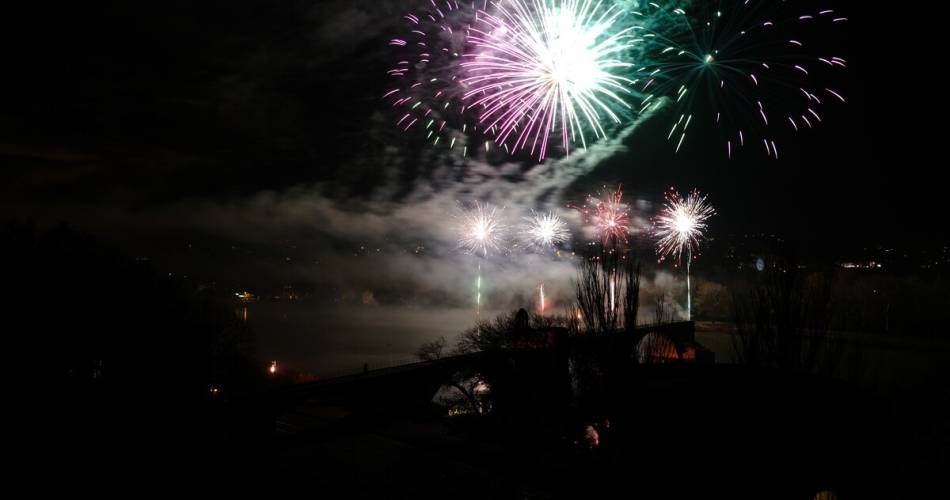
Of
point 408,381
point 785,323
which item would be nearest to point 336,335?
point 408,381

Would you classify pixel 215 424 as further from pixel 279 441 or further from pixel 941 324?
pixel 941 324

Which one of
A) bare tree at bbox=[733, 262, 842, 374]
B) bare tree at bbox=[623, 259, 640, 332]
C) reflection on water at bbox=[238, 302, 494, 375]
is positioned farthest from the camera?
reflection on water at bbox=[238, 302, 494, 375]

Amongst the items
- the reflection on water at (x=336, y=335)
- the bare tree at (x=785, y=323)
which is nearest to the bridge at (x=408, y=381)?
the bare tree at (x=785, y=323)

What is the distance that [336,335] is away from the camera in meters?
133

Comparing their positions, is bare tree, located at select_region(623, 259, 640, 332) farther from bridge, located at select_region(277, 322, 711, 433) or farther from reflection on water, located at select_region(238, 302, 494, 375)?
reflection on water, located at select_region(238, 302, 494, 375)

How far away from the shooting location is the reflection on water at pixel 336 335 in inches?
3669

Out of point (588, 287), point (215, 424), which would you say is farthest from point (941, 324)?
point (215, 424)

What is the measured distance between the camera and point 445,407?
24938 millimetres

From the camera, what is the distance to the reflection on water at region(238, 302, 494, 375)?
306ft

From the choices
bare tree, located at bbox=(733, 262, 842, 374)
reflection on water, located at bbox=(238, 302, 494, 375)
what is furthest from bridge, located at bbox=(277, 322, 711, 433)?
reflection on water, located at bbox=(238, 302, 494, 375)

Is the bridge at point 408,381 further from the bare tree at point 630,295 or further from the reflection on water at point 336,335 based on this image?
the reflection on water at point 336,335

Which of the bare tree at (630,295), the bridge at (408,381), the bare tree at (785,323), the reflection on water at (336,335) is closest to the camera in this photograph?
the bare tree at (785,323)

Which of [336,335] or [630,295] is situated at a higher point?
[630,295]

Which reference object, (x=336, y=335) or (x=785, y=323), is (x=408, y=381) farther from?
(x=336, y=335)
